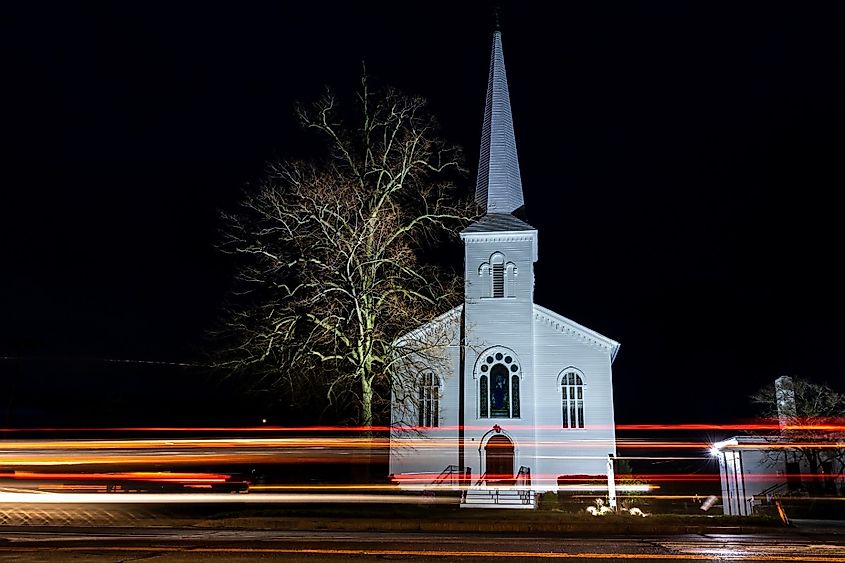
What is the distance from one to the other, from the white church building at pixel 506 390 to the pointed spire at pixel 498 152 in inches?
58.5

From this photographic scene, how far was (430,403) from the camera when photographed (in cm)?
3047

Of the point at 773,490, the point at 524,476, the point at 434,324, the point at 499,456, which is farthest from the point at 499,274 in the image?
the point at 773,490

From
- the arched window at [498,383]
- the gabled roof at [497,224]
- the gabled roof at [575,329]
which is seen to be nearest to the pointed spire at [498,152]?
the gabled roof at [497,224]

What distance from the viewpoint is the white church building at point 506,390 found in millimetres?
28859

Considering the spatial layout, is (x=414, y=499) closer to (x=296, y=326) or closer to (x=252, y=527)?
(x=296, y=326)

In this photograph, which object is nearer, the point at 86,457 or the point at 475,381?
the point at 86,457

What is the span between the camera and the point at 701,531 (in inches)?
584

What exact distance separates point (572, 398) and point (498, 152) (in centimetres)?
1240

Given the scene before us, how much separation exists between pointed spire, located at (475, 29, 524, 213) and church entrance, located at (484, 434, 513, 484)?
1064 cm

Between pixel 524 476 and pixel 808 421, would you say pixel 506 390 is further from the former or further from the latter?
pixel 808 421

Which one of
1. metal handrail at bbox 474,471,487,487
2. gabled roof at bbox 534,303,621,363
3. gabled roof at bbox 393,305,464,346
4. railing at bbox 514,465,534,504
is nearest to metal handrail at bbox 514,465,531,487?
railing at bbox 514,465,534,504

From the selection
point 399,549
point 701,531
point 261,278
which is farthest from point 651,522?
point 261,278

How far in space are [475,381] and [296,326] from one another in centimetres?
1003

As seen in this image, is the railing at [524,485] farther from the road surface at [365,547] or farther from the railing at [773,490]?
the road surface at [365,547]
